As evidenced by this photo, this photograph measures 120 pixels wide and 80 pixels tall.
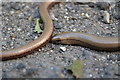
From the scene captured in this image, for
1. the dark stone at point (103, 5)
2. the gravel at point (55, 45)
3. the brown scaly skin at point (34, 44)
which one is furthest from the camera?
the dark stone at point (103, 5)

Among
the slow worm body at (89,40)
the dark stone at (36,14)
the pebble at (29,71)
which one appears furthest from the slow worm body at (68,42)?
the dark stone at (36,14)

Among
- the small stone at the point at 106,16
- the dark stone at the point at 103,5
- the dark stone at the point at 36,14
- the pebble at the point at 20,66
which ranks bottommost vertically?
the pebble at the point at 20,66

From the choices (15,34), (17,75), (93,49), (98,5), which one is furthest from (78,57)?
(98,5)

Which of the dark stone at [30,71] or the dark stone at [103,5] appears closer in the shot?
the dark stone at [30,71]

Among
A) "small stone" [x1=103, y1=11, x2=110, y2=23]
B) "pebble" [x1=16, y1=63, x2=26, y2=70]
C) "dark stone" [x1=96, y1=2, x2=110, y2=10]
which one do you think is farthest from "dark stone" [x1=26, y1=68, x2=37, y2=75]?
"dark stone" [x1=96, y1=2, x2=110, y2=10]

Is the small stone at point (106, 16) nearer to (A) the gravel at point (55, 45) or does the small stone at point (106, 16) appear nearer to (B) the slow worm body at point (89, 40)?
(A) the gravel at point (55, 45)

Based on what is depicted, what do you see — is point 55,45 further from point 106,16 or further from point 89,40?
point 106,16

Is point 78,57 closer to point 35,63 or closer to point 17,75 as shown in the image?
point 35,63

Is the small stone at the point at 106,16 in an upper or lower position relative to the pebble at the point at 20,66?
upper

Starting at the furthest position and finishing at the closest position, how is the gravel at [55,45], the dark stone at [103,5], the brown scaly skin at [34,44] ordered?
1. the dark stone at [103,5]
2. the brown scaly skin at [34,44]
3. the gravel at [55,45]

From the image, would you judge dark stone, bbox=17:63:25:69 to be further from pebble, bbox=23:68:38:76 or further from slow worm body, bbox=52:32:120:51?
slow worm body, bbox=52:32:120:51
